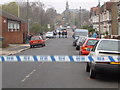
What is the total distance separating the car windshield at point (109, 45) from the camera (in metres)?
11.6

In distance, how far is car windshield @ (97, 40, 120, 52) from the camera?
11.6 metres

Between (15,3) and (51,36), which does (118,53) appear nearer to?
(51,36)

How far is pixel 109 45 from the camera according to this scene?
11.9 meters

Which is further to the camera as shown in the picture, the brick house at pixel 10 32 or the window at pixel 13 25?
the window at pixel 13 25

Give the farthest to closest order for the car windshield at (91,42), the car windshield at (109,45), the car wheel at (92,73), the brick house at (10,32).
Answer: the brick house at (10,32) → the car windshield at (91,42) → the car windshield at (109,45) → the car wheel at (92,73)

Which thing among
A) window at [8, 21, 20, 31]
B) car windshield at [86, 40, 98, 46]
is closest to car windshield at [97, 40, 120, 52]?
car windshield at [86, 40, 98, 46]

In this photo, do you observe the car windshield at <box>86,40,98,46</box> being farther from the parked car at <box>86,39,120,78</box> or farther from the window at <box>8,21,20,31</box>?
the window at <box>8,21,20,31</box>

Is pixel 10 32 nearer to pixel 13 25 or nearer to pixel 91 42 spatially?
pixel 13 25

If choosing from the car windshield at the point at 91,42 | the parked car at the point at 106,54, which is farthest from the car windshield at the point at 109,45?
the car windshield at the point at 91,42

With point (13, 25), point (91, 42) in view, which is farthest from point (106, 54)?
point (13, 25)

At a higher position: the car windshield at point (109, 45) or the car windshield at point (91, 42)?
the car windshield at point (109, 45)

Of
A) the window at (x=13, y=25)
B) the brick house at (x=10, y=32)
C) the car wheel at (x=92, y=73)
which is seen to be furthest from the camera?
the window at (x=13, y=25)

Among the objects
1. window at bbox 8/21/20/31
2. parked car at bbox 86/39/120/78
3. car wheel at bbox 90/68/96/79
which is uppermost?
window at bbox 8/21/20/31

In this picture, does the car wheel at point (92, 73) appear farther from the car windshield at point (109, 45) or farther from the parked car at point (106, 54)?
the car windshield at point (109, 45)
